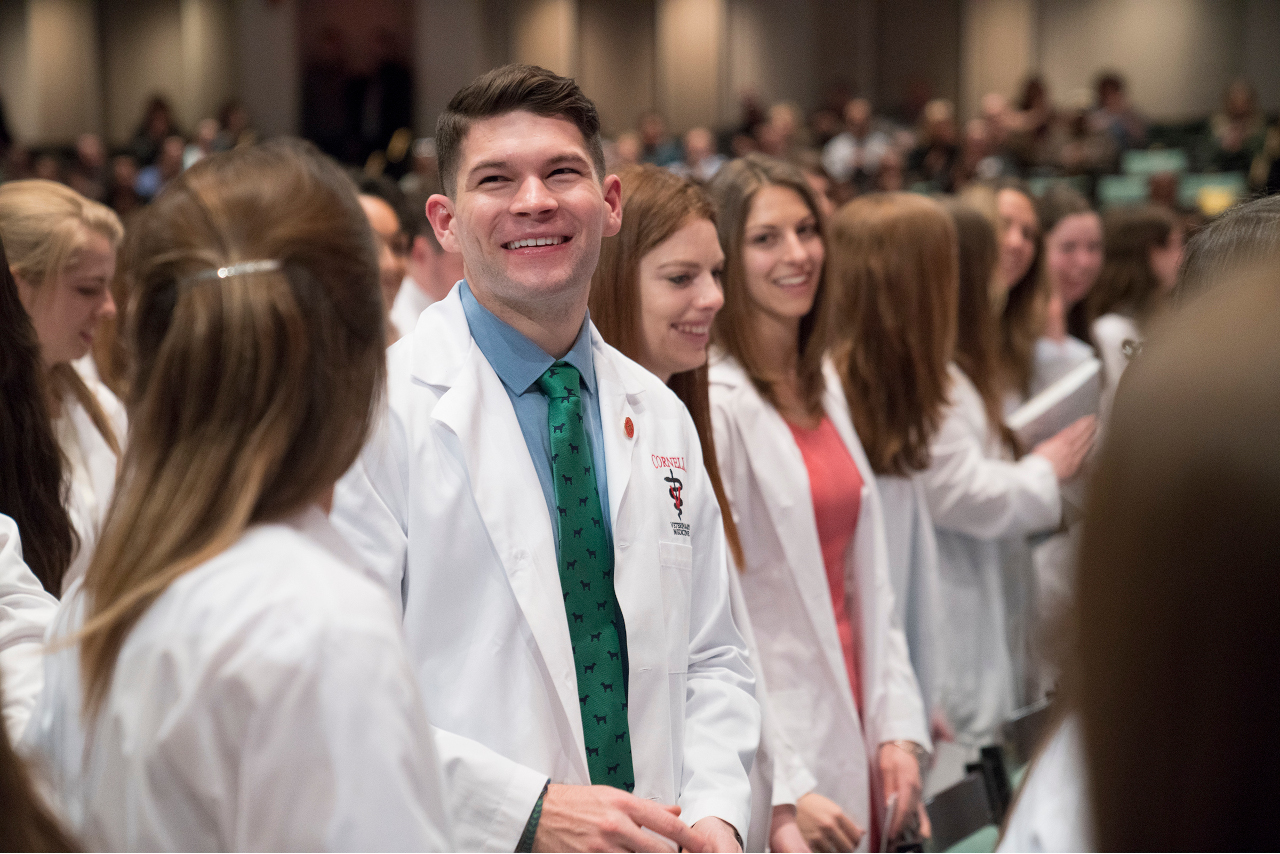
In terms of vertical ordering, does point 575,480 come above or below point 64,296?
below

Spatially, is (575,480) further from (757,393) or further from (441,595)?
(757,393)

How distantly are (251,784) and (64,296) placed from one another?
2.03m

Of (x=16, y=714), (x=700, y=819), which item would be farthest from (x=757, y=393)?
(x=16, y=714)

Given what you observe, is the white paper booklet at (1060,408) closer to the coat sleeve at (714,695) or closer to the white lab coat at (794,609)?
the white lab coat at (794,609)

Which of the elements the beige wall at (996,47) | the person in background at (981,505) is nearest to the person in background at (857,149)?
the beige wall at (996,47)

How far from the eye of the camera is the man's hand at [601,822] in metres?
1.53

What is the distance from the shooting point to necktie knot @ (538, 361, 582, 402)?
73.5 inches

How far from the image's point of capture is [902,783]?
104 inches

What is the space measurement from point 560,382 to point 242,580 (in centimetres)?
92

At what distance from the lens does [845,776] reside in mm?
2637

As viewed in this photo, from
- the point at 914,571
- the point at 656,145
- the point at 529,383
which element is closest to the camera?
the point at 529,383

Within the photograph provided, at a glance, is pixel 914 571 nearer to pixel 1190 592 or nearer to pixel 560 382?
pixel 560 382

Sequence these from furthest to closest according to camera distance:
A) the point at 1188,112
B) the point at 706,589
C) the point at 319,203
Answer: the point at 1188,112
the point at 706,589
the point at 319,203

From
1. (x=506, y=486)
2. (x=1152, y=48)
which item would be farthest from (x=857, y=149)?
(x=506, y=486)
